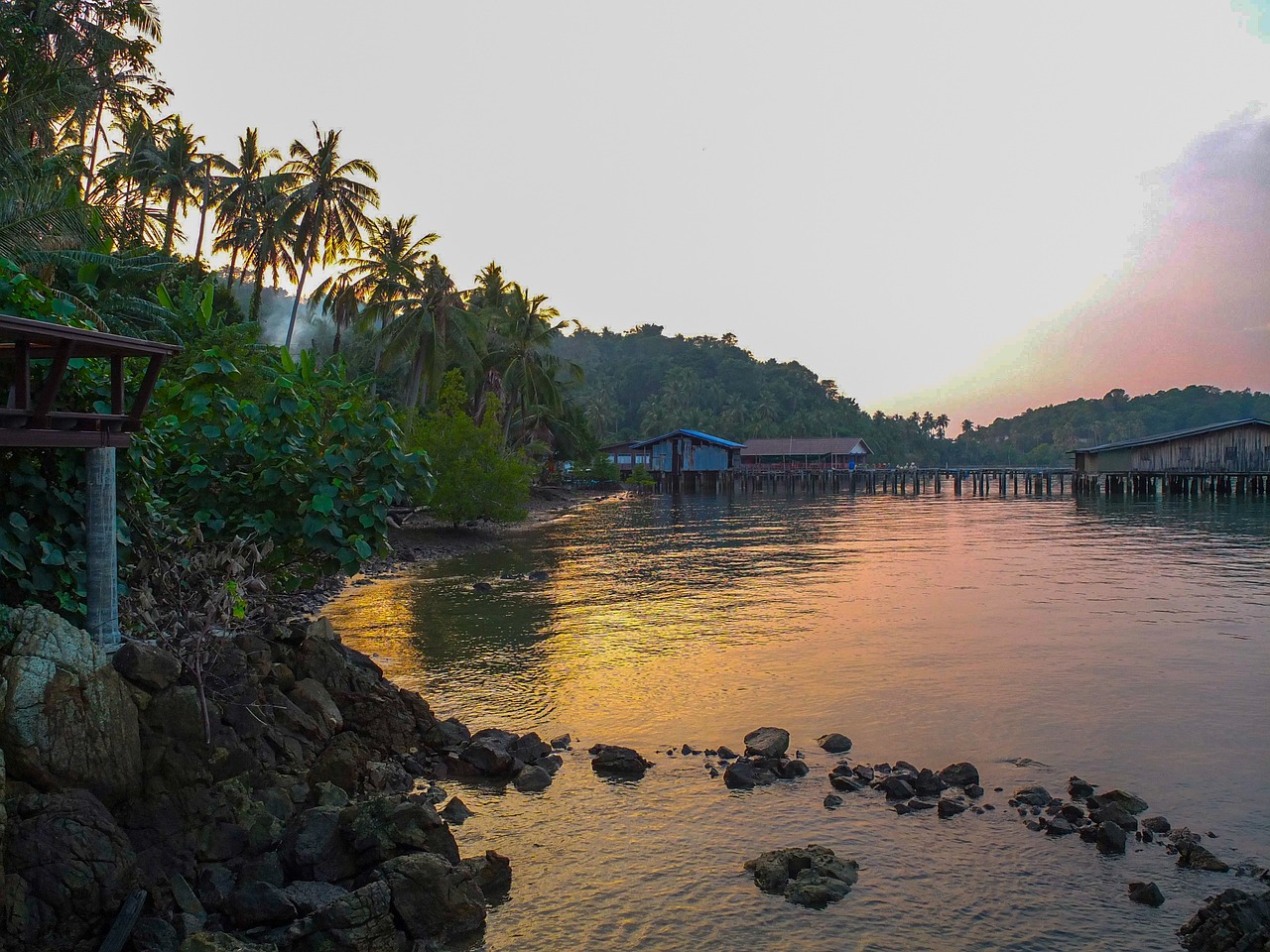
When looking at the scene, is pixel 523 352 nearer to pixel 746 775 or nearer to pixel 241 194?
pixel 241 194

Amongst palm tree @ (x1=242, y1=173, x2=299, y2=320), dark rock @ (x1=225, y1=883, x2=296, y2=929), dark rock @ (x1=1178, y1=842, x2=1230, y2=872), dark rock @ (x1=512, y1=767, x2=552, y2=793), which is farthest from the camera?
palm tree @ (x1=242, y1=173, x2=299, y2=320)

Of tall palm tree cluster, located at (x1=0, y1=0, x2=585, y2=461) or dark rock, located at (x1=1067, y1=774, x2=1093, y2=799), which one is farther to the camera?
tall palm tree cluster, located at (x1=0, y1=0, x2=585, y2=461)

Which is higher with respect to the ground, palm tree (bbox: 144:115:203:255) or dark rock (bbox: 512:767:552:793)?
palm tree (bbox: 144:115:203:255)

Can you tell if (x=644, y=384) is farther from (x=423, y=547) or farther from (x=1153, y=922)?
(x=1153, y=922)

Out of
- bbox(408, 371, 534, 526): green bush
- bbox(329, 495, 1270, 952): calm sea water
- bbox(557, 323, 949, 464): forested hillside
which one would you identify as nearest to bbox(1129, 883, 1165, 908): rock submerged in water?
bbox(329, 495, 1270, 952): calm sea water

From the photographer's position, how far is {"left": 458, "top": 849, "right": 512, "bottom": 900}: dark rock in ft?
23.0

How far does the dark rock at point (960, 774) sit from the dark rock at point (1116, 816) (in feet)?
3.76

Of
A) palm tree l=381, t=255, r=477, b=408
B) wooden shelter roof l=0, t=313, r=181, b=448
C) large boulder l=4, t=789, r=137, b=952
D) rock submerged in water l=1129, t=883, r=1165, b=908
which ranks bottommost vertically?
rock submerged in water l=1129, t=883, r=1165, b=908

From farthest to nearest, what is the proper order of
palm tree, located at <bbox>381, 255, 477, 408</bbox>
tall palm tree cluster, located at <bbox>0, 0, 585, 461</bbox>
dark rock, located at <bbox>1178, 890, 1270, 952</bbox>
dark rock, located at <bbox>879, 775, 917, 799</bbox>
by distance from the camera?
palm tree, located at <bbox>381, 255, 477, 408</bbox> → tall palm tree cluster, located at <bbox>0, 0, 585, 461</bbox> → dark rock, located at <bbox>879, 775, 917, 799</bbox> → dark rock, located at <bbox>1178, 890, 1270, 952</bbox>

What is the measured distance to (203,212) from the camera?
127ft

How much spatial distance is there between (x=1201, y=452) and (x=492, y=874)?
2529 inches

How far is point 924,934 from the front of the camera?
258 inches

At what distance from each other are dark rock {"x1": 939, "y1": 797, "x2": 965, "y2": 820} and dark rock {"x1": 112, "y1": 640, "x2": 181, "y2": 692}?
264 inches

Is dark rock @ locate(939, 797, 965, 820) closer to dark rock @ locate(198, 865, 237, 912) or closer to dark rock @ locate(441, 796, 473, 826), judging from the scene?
dark rock @ locate(441, 796, 473, 826)
